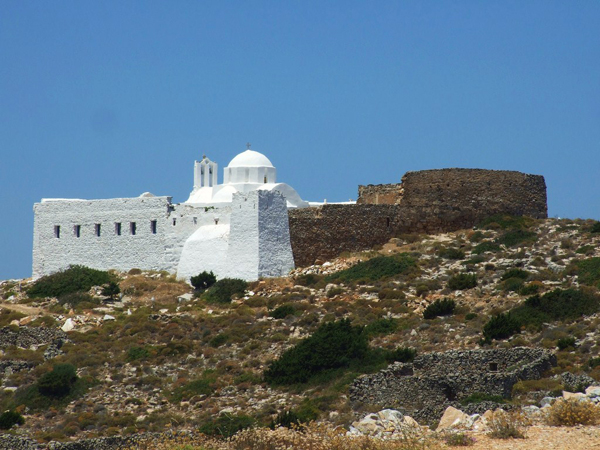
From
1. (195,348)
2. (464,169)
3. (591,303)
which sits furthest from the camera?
(464,169)

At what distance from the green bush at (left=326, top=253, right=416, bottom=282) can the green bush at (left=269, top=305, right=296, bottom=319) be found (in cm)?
324

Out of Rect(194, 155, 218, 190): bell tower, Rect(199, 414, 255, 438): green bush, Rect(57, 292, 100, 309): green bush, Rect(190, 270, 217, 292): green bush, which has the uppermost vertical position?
Rect(194, 155, 218, 190): bell tower

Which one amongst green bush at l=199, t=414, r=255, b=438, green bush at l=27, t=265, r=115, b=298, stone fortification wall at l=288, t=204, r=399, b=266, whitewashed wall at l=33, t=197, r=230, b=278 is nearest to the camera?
green bush at l=199, t=414, r=255, b=438

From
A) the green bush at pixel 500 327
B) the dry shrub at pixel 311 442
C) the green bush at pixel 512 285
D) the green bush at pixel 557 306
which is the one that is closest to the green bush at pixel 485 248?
the green bush at pixel 512 285

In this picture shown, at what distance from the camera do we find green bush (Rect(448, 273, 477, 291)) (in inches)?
1383

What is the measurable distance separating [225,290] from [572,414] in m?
20.6

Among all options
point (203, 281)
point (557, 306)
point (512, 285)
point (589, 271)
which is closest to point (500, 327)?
point (557, 306)

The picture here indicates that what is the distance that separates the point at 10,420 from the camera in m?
28.9

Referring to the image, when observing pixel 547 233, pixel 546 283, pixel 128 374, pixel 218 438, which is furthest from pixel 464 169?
pixel 218 438

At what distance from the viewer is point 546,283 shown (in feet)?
112

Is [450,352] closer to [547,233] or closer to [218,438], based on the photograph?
[218,438]

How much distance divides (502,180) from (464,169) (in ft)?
5.57

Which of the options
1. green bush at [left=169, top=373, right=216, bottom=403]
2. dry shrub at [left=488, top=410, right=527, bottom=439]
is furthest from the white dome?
dry shrub at [left=488, top=410, right=527, bottom=439]

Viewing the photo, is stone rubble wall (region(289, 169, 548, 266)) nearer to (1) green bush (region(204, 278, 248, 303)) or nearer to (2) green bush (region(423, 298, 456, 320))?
(1) green bush (region(204, 278, 248, 303))
